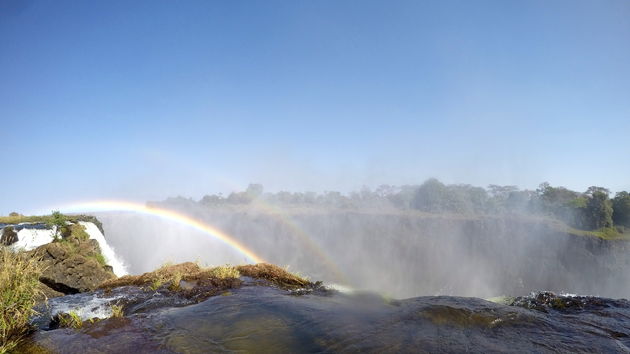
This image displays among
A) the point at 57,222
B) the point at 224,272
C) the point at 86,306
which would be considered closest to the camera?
the point at 86,306

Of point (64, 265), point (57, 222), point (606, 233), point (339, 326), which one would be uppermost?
point (57, 222)

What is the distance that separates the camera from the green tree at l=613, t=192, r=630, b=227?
5138cm

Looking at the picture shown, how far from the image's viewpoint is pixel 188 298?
33.9 feet

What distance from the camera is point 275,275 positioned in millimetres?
13352

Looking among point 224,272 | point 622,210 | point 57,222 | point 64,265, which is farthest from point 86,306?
point 622,210

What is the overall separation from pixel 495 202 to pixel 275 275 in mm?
64972

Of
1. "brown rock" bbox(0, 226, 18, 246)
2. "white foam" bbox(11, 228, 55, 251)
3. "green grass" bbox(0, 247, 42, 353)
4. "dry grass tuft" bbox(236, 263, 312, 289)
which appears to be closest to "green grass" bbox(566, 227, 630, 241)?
"dry grass tuft" bbox(236, 263, 312, 289)

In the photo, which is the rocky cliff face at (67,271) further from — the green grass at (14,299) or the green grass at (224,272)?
the green grass at (14,299)

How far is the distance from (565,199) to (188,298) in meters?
71.2

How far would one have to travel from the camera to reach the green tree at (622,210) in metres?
51.4

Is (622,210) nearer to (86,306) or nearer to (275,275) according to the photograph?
(275,275)

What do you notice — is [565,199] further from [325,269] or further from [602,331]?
[602,331]

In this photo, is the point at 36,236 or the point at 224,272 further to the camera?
the point at 36,236

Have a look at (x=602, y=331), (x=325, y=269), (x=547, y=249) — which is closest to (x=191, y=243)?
(x=325, y=269)
